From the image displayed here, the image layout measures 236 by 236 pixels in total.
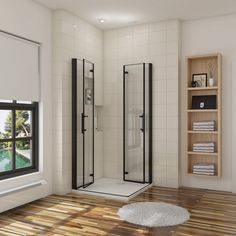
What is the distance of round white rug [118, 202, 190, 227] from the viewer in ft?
11.0

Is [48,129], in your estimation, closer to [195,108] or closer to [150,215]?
[150,215]

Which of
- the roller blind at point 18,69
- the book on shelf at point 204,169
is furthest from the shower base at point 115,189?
the roller blind at point 18,69

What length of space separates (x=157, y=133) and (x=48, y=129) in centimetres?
190

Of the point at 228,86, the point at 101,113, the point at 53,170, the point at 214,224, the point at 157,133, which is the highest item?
the point at 228,86

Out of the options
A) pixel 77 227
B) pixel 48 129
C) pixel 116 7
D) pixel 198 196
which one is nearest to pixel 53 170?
pixel 48 129

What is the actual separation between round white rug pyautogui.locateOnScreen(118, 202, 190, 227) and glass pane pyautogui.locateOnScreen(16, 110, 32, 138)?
1735mm

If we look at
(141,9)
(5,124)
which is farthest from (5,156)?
(141,9)

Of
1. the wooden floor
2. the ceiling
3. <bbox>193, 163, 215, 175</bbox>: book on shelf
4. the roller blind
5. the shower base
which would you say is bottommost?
the wooden floor

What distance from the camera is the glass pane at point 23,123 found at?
4086mm

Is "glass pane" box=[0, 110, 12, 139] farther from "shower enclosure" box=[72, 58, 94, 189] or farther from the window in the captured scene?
"shower enclosure" box=[72, 58, 94, 189]

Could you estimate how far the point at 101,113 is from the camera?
5.73 m

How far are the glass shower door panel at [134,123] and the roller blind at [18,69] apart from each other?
5.72 feet

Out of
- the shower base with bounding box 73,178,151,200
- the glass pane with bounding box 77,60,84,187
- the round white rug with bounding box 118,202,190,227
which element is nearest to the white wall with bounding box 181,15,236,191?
the shower base with bounding box 73,178,151,200

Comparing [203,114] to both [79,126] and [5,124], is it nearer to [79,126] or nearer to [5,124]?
[79,126]
